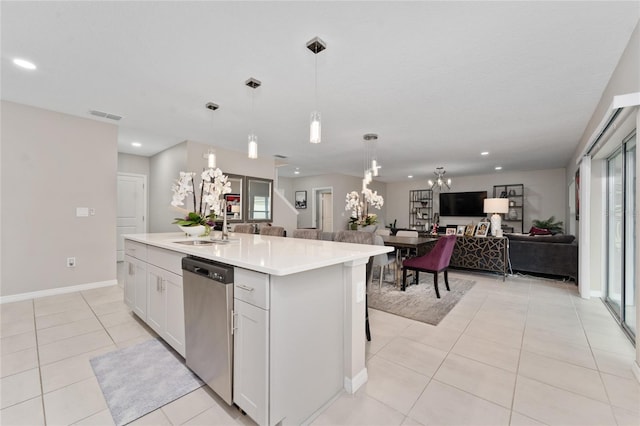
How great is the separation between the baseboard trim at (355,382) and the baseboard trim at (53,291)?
4.09 metres

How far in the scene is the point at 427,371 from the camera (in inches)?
76.9

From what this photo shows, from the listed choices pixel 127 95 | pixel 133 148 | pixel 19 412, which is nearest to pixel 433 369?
pixel 19 412

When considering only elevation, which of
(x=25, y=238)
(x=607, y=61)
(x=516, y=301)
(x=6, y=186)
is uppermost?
(x=607, y=61)

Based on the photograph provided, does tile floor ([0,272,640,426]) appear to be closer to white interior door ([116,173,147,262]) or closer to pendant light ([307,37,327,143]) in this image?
pendant light ([307,37,327,143])

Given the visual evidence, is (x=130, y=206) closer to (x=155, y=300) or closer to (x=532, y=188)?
(x=155, y=300)

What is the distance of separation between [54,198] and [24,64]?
6.25ft

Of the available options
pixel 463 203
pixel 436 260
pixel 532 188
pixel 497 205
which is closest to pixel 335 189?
pixel 463 203

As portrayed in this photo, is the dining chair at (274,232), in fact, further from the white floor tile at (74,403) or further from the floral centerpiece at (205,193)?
the white floor tile at (74,403)

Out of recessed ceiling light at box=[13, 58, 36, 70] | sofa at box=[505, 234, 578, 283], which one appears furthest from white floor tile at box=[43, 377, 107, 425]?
sofa at box=[505, 234, 578, 283]

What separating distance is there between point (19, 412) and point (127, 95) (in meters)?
2.95

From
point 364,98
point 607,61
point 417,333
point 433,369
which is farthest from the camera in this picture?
point 364,98

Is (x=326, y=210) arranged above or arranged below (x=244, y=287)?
above

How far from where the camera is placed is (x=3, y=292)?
3.29 m

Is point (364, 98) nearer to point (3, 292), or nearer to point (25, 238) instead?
point (25, 238)
